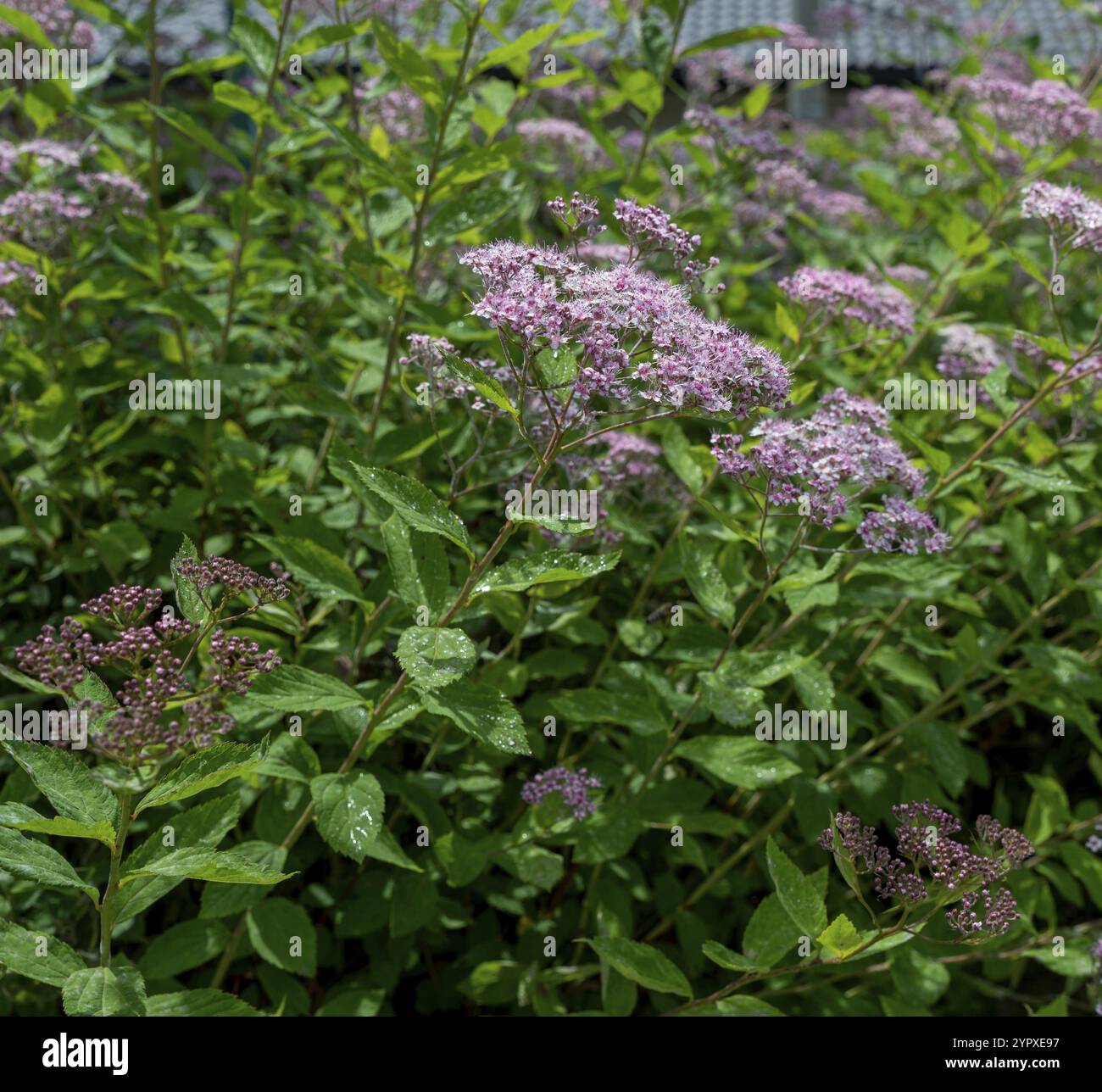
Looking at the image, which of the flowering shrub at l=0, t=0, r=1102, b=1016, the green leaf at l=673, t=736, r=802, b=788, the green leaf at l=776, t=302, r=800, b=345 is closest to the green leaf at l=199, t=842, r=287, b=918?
the flowering shrub at l=0, t=0, r=1102, b=1016

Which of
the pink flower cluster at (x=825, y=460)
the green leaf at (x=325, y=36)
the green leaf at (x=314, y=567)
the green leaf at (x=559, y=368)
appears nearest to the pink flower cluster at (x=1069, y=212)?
the pink flower cluster at (x=825, y=460)

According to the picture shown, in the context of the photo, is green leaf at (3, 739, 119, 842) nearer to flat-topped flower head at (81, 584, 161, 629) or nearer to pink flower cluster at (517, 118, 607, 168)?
flat-topped flower head at (81, 584, 161, 629)

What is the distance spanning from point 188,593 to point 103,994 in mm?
743

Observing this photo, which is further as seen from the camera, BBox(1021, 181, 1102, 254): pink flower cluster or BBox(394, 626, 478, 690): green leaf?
BBox(1021, 181, 1102, 254): pink flower cluster

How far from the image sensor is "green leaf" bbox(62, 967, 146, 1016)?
190cm

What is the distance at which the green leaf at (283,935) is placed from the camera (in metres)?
2.53

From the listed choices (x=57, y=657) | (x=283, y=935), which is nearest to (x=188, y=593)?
(x=57, y=657)

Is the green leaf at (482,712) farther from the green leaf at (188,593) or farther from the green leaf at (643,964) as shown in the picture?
the green leaf at (643,964)

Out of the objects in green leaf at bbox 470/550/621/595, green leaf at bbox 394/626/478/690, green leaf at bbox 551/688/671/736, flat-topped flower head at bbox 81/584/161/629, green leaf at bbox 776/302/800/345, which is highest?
green leaf at bbox 776/302/800/345

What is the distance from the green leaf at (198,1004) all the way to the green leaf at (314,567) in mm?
868

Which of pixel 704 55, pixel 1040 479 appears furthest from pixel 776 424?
pixel 704 55

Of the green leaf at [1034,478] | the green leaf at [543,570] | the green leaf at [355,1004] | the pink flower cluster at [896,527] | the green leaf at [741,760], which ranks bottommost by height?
the green leaf at [355,1004]

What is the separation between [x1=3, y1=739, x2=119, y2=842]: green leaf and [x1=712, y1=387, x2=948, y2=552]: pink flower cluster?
4.59ft
